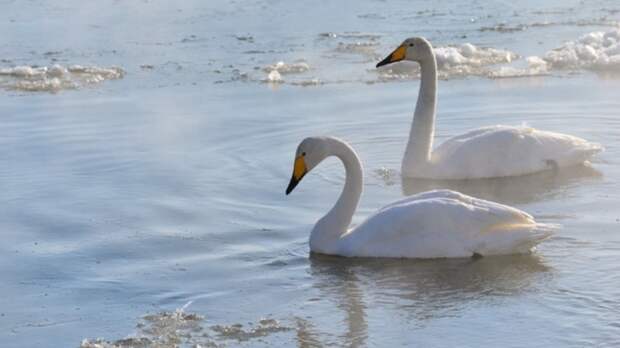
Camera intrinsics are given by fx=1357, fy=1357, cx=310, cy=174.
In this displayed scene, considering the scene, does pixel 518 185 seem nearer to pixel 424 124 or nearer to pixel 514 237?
pixel 424 124

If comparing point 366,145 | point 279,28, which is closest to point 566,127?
point 366,145

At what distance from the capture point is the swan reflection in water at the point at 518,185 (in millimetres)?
A: 10172

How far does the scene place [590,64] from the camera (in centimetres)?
1551

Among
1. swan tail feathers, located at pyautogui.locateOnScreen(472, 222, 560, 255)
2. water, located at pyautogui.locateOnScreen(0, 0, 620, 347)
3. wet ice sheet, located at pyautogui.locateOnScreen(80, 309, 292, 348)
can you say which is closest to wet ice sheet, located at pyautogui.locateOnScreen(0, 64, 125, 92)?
water, located at pyautogui.locateOnScreen(0, 0, 620, 347)

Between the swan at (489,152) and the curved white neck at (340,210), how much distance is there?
2080mm

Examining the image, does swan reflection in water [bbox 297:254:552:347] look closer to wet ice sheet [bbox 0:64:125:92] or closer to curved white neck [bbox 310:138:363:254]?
curved white neck [bbox 310:138:363:254]

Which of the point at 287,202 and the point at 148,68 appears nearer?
the point at 287,202

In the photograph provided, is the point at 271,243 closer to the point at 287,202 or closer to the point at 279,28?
the point at 287,202

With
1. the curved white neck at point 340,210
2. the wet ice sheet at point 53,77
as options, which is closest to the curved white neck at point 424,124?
the curved white neck at point 340,210

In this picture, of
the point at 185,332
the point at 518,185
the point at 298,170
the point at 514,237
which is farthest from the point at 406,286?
the point at 518,185

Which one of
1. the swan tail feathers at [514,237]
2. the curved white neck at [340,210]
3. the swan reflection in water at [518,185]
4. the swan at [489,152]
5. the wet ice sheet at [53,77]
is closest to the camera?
the swan tail feathers at [514,237]

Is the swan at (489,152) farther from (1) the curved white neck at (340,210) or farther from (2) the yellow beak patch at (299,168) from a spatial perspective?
(2) the yellow beak patch at (299,168)

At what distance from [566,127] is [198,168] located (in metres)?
3.50

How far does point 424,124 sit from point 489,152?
602 millimetres
